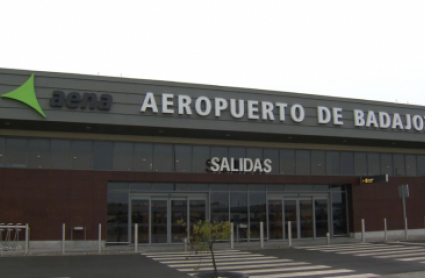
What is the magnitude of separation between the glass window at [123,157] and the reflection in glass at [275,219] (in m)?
8.71

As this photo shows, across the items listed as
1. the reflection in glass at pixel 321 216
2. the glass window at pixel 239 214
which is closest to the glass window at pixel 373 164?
the reflection in glass at pixel 321 216

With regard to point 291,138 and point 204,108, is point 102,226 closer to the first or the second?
point 204,108

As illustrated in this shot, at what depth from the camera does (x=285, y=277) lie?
45.8ft

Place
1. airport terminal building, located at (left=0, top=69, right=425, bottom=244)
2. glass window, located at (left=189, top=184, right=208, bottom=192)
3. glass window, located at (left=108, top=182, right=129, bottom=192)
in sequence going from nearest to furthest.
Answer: airport terminal building, located at (left=0, top=69, right=425, bottom=244)
glass window, located at (left=108, top=182, right=129, bottom=192)
glass window, located at (left=189, top=184, right=208, bottom=192)

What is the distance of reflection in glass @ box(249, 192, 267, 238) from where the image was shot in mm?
26938

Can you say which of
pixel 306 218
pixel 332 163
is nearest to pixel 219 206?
pixel 306 218

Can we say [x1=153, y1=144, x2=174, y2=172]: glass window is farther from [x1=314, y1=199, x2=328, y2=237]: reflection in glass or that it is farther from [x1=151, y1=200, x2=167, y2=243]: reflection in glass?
[x1=314, y1=199, x2=328, y2=237]: reflection in glass

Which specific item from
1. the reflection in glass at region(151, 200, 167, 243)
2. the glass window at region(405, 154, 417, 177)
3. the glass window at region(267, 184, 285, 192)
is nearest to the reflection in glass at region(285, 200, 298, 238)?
the glass window at region(267, 184, 285, 192)

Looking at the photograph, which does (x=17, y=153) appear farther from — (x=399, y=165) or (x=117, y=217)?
(x=399, y=165)

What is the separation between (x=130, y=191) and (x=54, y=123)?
5.44 meters

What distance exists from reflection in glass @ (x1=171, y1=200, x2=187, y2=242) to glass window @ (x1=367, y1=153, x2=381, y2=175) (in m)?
12.6

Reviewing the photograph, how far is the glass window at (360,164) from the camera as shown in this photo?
29.8 metres

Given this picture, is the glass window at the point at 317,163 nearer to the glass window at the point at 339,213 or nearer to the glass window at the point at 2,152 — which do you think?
the glass window at the point at 339,213

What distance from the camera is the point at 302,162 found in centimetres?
2845
